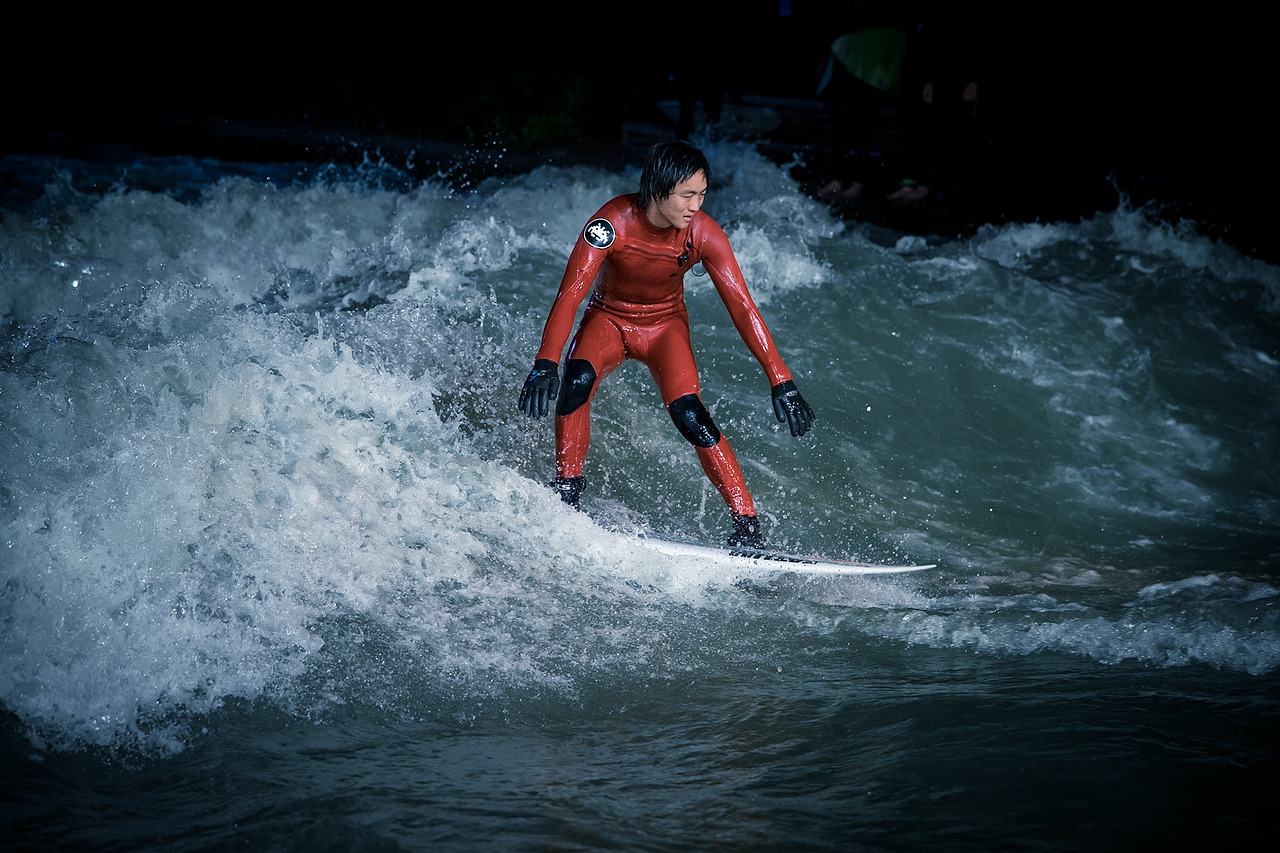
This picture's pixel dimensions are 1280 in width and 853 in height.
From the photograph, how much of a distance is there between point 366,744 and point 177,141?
11944 millimetres

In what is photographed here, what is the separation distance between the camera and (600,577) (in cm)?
406

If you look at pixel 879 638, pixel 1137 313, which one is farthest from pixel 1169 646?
pixel 1137 313

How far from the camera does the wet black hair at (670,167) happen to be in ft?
12.7

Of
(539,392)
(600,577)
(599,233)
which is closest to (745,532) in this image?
(600,577)

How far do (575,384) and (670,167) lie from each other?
0.92m

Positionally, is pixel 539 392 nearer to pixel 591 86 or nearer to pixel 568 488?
pixel 568 488

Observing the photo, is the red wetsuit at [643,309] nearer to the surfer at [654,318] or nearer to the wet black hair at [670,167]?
the surfer at [654,318]

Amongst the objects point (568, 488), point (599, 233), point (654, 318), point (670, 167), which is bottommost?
point (568, 488)

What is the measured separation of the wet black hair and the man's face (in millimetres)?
16

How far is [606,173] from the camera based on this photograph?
10.4 metres

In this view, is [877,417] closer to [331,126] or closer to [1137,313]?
[1137,313]

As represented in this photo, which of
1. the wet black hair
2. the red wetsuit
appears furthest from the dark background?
the wet black hair

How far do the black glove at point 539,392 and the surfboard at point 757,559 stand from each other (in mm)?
723

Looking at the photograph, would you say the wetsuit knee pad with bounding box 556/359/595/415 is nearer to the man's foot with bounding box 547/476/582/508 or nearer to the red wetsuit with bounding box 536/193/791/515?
the red wetsuit with bounding box 536/193/791/515
